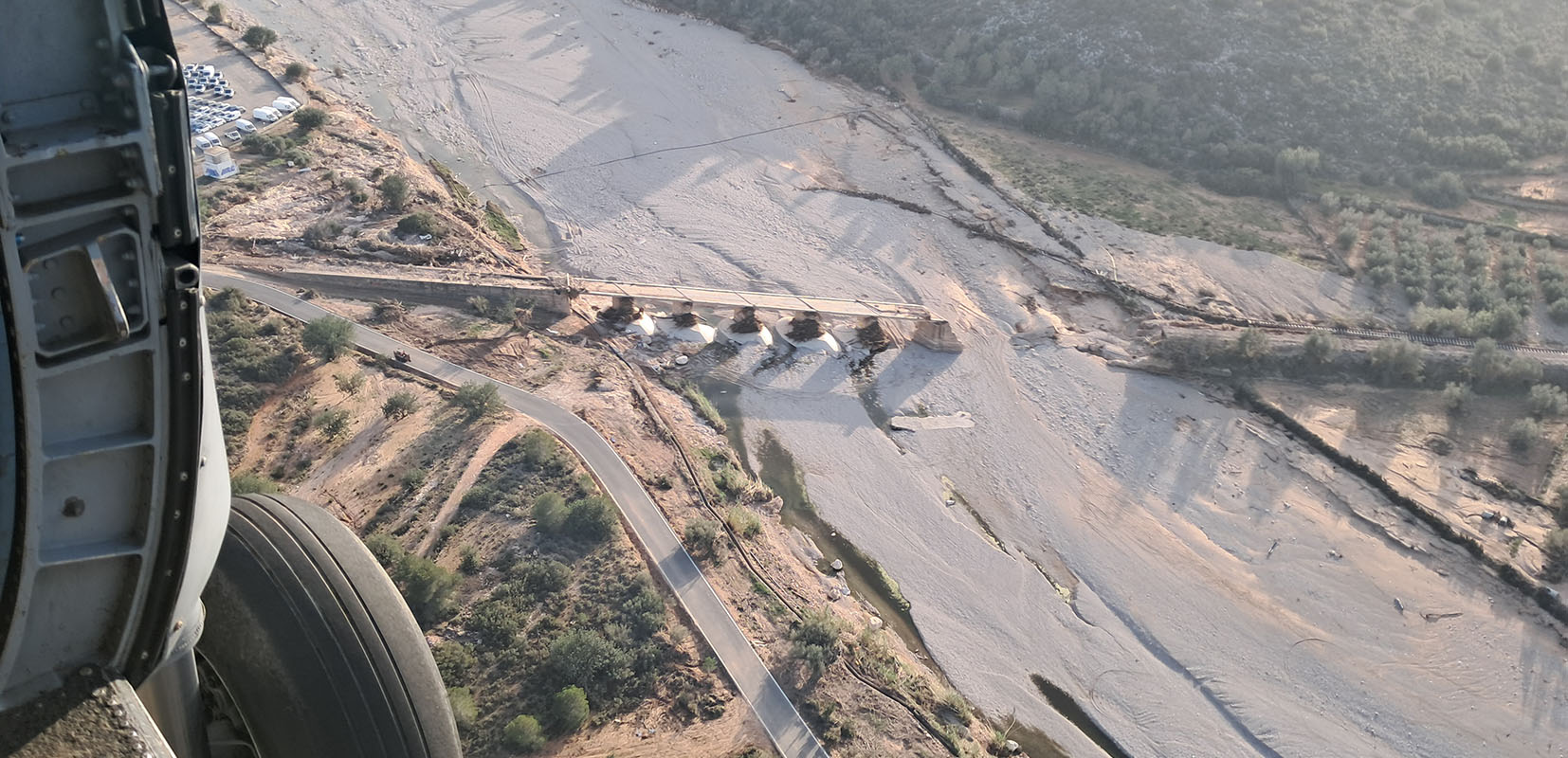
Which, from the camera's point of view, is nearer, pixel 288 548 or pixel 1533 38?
pixel 288 548

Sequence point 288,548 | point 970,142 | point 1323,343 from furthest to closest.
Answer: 1. point 970,142
2. point 1323,343
3. point 288,548

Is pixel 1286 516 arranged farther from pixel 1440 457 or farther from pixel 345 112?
pixel 345 112

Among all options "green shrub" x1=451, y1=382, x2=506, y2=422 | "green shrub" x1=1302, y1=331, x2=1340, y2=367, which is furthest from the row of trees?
"green shrub" x1=451, y1=382, x2=506, y2=422

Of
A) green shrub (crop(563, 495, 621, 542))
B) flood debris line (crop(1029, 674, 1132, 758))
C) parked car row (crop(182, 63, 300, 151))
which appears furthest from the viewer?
parked car row (crop(182, 63, 300, 151))

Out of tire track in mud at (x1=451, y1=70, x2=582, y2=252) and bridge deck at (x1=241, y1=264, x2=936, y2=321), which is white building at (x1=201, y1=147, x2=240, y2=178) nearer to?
bridge deck at (x1=241, y1=264, x2=936, y2=321)

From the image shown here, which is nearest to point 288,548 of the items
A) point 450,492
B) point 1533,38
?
point 450,492

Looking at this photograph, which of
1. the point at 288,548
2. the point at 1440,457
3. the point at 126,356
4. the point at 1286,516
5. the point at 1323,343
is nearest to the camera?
the point at 126,356
